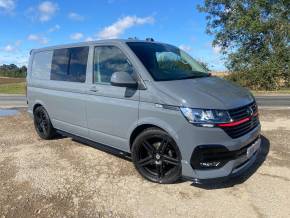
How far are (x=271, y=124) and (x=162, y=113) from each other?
4806 mm

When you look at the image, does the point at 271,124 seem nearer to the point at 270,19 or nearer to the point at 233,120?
the point at 233,120

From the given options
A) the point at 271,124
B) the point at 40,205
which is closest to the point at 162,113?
the point at 40,205

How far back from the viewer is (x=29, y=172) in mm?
5523

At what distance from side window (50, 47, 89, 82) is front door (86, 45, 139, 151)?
1.14 ft

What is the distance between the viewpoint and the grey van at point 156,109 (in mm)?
4289

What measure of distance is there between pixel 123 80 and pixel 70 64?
189cm

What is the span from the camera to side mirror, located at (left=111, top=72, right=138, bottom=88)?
4848mm

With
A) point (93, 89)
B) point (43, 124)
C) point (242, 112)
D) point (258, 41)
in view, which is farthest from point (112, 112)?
point (258, 41)

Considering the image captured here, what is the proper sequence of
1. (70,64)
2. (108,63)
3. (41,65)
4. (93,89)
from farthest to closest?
(41,65) → (70,64) → (93,89) → (108,63)

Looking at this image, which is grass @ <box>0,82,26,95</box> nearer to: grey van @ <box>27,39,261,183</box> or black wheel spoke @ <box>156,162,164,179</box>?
grey van @ <box>27,39,261,183</box>

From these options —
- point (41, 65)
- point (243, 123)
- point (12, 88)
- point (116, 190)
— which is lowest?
point (12, 88)

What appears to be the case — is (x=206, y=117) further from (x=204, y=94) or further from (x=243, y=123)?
(x=243, y=123)

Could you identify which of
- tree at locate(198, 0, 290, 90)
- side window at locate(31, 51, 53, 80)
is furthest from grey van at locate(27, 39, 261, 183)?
tree at locate(198, 0, 290, 90)

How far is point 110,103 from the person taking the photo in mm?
5336
